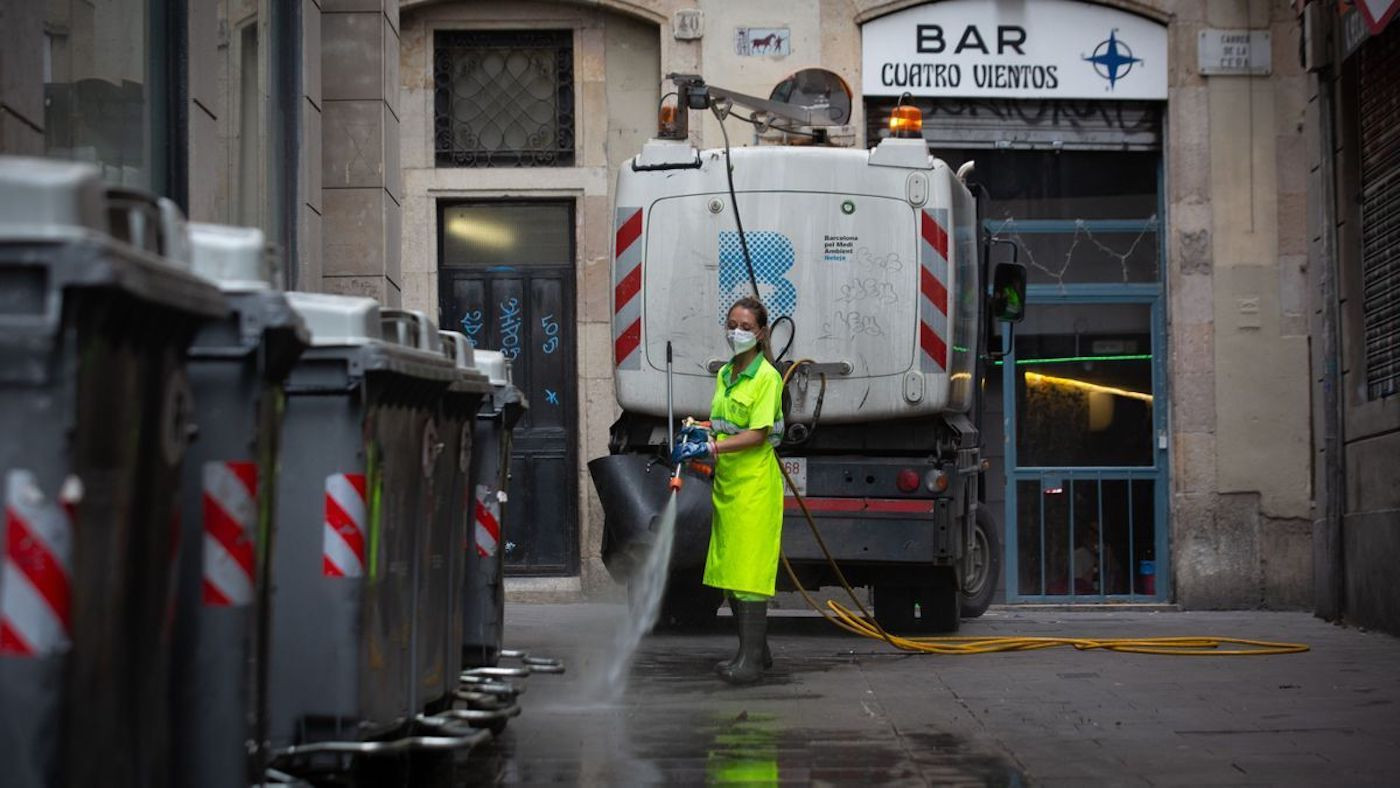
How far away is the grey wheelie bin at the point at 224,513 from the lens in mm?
4570

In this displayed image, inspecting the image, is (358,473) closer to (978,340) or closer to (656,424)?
(656,424)

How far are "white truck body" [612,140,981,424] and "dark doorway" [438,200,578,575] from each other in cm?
481

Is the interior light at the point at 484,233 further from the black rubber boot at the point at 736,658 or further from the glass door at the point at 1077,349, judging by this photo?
the black rubber boot at the point at 736,658

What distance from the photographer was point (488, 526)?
7672mm

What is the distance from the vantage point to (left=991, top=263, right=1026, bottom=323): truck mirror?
499 inches

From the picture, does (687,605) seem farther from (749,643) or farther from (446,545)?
(446,545)

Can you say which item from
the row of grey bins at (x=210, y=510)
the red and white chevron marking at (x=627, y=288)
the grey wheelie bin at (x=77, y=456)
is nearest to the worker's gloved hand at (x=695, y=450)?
the row of grey bins at (x=210, y=510)

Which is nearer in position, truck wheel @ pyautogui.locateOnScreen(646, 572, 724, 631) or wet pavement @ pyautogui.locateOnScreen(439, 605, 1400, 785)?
wet pavement @ pyautogui.locateOnScreen(439, 605, 1400, 785)

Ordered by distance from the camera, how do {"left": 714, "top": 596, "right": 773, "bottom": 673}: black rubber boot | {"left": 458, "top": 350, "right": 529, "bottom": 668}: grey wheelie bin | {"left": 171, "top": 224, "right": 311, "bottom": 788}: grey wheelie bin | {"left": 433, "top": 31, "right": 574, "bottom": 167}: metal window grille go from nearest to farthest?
{"left": 171, "top": 224, "right": 311, "bottom": 788}: grey wheelie bin, {"left": 458, "top": 350, "right": 529, "bottom": 668}: grey wheelie bin, {"left": 714, "top": 596, "right": 773, "bottom": 673}: black rubber boot, {"left": 433, "top": 31, "right": 574, "bottom": 167}: metal window grille

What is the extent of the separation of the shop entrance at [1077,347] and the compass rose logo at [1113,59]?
0.25 m

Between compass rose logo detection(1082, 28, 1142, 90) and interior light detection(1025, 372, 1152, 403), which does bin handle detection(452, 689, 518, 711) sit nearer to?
interior light detection(1025, 372, 1152, 403)

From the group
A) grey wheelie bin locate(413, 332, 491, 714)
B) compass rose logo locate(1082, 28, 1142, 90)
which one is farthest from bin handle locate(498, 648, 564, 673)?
compass rose logo locate(1082, 28, 1142, 90)

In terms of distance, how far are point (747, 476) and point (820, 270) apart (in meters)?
2.43

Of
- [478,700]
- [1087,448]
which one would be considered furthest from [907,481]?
[1087,448]
